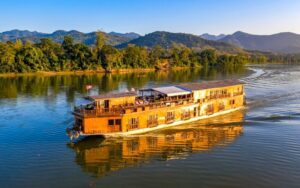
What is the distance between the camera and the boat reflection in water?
29500 millimetres

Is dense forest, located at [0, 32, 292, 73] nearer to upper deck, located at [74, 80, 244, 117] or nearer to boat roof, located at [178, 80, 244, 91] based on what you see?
boat roof, located at [178, 80, 244, 91]

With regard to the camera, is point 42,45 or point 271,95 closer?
point 271,95

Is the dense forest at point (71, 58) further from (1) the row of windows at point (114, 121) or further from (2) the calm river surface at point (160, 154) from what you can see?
(1) the row of windows at point (114, 121)

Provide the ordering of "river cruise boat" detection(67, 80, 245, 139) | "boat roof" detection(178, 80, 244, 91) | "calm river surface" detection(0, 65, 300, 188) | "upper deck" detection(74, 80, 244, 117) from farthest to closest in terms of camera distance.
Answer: "boat roof" detection(178, 80, 244, 91)
"upper deck" detection(74, 80, 244, 117)
"river cruise boat" detection(67, 80, 245, 139)
"calm river surface" detection(0, 65, 300, 188)

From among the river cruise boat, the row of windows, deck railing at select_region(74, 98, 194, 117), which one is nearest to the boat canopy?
the river cruise boat

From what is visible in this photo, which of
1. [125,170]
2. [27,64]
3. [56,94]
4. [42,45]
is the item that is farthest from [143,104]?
[42,45]

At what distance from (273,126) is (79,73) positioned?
85.2 meters

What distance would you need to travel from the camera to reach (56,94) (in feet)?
214

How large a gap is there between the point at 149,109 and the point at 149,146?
17.2ft

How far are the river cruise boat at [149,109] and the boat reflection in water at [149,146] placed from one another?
42.6 inches

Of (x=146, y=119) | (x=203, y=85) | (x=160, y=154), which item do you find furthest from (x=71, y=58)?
(x=160, y=154)

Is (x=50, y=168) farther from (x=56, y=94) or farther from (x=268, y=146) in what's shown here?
(x=56, y=94)

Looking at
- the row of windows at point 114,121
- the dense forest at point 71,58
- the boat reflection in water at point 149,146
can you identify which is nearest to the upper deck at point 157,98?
the row of windows at point 114,121

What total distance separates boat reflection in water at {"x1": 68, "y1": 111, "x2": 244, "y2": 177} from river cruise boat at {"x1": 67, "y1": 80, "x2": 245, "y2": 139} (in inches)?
42.6
